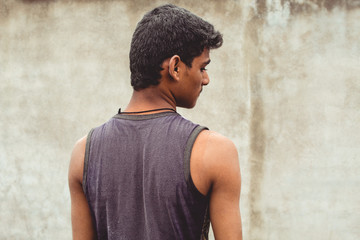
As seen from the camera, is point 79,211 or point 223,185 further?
point 79,211

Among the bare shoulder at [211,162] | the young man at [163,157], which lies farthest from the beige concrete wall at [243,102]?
the bare shoulder at [211,162]

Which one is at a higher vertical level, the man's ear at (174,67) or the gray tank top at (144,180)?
the man's ear at (174,67)

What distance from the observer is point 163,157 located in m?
1.21

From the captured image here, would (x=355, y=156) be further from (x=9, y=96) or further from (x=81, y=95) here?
(x=9, y=96)

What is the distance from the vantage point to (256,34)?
3.96m

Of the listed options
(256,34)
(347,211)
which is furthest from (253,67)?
(347,211)

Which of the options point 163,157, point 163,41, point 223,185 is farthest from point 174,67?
point 223,185

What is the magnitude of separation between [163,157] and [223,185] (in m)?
0.20

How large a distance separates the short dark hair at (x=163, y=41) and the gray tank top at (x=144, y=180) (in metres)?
0.15

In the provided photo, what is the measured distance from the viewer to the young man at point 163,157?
1.19 metres

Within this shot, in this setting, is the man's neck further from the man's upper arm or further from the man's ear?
the man's upper arm

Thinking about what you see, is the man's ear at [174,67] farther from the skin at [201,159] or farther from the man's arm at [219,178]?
the man's arm at [219,178]

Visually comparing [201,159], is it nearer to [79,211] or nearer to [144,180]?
[144,180]

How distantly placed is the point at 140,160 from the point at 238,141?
2.81 metres
